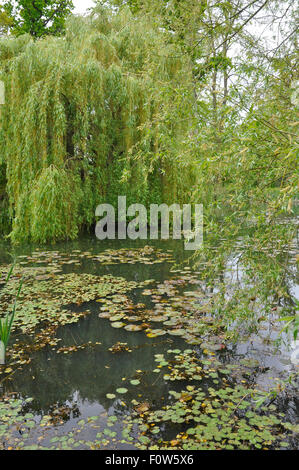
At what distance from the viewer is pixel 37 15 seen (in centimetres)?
1717

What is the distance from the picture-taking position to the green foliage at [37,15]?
668 inches

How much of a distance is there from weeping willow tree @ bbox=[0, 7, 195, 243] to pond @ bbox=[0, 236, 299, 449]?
9.78 feet

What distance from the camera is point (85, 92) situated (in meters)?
7.72

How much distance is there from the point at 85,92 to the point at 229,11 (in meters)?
5.16

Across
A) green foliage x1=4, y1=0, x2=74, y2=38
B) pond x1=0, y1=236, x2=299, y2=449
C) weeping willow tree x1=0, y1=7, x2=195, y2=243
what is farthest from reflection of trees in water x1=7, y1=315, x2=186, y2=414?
A: green foliage x1=4, y1=0, x2=74, y2=38

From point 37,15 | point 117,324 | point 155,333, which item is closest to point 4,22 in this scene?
point 37,15

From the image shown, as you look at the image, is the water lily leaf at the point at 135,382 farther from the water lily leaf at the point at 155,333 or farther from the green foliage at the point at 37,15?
the green foliage at the point at 37,15

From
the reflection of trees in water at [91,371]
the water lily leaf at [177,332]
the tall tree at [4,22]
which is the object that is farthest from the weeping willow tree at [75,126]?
the tall tree at [4,22]

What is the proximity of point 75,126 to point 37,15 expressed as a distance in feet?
40.8

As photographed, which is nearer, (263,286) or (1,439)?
(1,439)

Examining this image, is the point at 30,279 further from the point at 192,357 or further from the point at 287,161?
the point at 287,161

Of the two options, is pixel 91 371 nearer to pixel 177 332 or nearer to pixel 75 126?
pixel 177 332

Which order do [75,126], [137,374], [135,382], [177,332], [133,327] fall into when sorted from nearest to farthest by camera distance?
[135,382] < [137,374] < [177,332] < [133,327] < [75,126]
